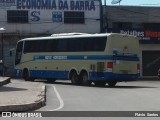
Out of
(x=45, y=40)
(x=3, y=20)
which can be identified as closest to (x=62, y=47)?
(x=45, y=40)

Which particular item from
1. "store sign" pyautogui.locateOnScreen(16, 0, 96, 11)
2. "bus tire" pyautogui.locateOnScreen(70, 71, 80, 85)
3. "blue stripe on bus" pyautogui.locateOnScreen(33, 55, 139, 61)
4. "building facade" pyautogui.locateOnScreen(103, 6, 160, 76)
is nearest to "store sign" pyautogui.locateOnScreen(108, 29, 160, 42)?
"building facade" pyautogui.locateOnScreen(103, 6, 160, 76)

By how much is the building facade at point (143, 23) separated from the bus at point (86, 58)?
14483 mm

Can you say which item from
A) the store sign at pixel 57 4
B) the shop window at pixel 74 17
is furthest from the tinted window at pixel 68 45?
the shop window at pixel 74 17

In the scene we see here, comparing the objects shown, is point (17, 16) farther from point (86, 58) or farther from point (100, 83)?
point (86, 58)

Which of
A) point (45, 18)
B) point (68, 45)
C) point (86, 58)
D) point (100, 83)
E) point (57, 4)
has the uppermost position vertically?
point (57, 4)

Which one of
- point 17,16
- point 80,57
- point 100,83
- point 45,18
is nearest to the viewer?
point 80,57

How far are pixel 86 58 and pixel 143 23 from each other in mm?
20236

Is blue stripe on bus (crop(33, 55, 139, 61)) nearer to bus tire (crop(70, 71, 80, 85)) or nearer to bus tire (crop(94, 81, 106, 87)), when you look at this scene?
bus tire (crop(70, 71, 80, 85))

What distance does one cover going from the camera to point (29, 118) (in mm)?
12867

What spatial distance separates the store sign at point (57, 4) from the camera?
1912 inches

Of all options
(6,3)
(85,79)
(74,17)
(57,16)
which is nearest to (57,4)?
(57,16)

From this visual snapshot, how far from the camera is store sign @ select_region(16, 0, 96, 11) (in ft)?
159

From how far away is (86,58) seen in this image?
31.8 metres

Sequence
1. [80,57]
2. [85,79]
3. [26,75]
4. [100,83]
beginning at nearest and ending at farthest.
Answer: [85,79]
[80,57]
[100,83]
[26,75]
